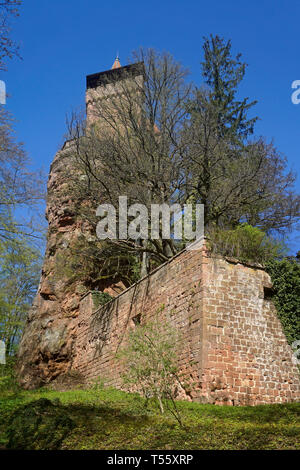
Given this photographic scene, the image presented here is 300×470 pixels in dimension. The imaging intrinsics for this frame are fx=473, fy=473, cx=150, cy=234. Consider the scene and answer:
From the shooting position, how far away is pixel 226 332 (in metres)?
10.1

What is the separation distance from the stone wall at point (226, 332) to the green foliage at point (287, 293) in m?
0.17

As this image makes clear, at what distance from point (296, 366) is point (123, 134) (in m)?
10.7

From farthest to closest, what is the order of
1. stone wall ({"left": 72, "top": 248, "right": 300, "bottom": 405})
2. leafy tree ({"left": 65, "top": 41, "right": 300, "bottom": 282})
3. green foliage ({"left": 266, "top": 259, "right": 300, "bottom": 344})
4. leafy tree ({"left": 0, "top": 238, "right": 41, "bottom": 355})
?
leafy tree ({"left": 0, "top": 238, "right": 41, "bottom": 355})
leafy tree ({"left": 65, "top": 41, "right": 300, "bottom": 282})
green foliage ({"left": 266, "top": 259, "right": 300, "bottom": 344})
stone wall ({"left": 72, "top": 248, "right": 300, "bottom": 405})

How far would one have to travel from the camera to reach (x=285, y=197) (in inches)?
751

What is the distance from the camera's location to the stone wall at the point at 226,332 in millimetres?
9719

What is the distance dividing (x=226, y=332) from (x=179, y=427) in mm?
3185

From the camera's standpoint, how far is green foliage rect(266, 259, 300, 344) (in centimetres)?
1077

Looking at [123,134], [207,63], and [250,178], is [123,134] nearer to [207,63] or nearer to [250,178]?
[250,178]

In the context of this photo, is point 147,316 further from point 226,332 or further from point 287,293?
point 287,293

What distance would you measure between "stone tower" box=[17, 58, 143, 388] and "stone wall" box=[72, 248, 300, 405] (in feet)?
24.4

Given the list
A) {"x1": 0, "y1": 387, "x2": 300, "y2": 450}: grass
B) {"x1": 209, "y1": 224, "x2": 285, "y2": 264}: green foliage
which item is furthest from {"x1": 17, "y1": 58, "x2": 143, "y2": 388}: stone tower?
{"x1": 0, "y1": 387, "x2": 300, "y2": 450}: grass

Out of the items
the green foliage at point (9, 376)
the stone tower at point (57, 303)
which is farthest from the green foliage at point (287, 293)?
the stone tower at point (57, 303)

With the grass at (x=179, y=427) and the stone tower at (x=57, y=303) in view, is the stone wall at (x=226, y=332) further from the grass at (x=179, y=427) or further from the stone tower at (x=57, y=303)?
the stone tower at (x=57, y=303)

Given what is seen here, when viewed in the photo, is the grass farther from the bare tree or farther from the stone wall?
the bare tree
